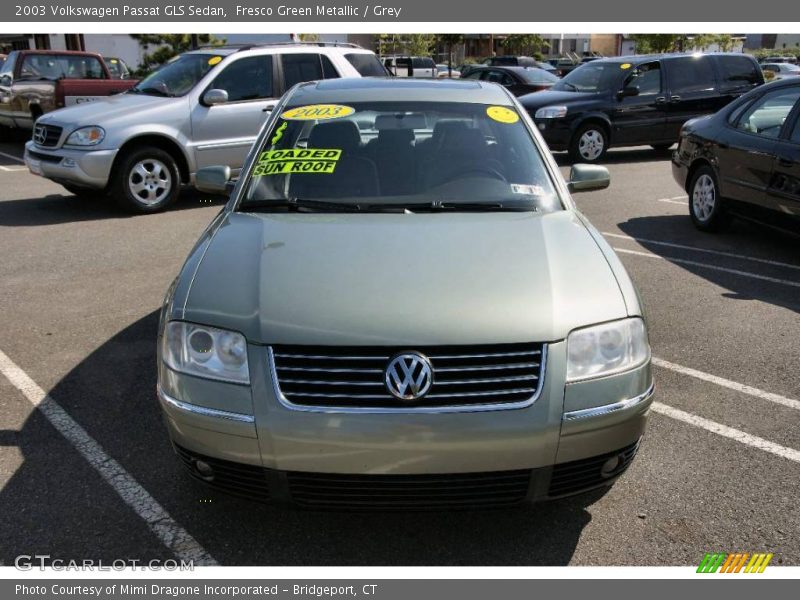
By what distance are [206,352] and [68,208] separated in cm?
790

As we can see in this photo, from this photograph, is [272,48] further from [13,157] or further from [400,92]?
[13,157]

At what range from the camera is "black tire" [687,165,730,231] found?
7.92 meters

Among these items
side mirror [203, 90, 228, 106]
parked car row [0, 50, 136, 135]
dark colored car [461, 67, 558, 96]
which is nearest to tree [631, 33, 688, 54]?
dark colored car [461, 67, 558, 96]

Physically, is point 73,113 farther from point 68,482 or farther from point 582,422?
point 582,422

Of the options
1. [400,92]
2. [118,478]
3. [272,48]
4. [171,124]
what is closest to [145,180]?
[171,124]

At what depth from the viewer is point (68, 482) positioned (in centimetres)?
332

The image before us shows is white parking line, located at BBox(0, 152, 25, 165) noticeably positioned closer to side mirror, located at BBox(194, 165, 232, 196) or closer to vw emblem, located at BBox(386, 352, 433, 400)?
side mirror, located at BBox(194, 165, 232, 196)

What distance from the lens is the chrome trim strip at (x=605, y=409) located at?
2.60 metres

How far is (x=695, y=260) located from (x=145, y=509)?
5607 millimetres

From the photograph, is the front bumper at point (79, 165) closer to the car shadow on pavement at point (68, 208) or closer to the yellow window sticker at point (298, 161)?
the car shadow on pavement at point (68, 208)

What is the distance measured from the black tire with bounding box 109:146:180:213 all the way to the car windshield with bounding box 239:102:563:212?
217 inches

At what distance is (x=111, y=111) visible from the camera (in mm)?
9164

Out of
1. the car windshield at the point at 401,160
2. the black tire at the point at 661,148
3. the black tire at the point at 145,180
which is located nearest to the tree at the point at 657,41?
the black tire at the point at 661,148

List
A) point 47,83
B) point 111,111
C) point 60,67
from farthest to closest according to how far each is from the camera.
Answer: point 60,67
point 47,83
point 111,111
